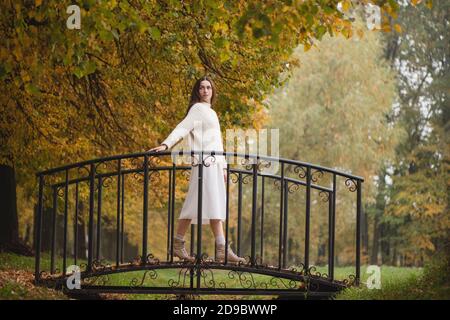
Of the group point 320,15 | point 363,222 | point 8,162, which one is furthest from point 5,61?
point 363,222

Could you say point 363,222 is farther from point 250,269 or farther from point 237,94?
point 250,269

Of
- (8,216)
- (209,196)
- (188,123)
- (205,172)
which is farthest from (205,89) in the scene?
(8,216)

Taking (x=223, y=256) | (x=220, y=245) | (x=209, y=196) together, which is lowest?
(x=223, y=256)

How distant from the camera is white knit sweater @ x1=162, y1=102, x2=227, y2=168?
8.81 meters

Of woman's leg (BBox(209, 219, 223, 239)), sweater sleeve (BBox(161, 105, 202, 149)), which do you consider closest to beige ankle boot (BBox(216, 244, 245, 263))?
woman's leg (BBox(209, 219, 223, 239))

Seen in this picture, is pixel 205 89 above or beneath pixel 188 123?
above

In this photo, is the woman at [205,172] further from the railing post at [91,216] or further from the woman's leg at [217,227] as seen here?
the railing post at [91,216]

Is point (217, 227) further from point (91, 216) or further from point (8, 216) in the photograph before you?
point (8, 216)

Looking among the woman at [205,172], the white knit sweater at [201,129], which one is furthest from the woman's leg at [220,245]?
Answer: the white knit sweater at [201,129]

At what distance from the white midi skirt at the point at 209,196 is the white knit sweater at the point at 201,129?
145 mm

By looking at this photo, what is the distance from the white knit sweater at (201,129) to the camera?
347 inches

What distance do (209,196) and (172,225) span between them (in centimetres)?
80

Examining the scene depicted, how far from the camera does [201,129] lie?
890 centimetres
